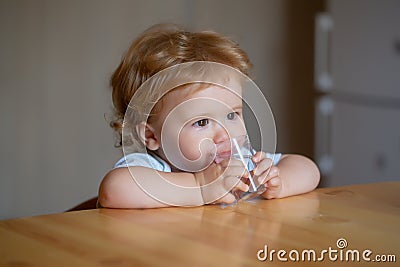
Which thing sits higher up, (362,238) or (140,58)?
(140,58)

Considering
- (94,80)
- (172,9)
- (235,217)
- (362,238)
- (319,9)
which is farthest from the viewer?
(319,9)

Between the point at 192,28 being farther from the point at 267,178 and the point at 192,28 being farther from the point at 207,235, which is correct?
the point at 207,235

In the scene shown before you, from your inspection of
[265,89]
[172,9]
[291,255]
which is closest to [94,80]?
[172,9]

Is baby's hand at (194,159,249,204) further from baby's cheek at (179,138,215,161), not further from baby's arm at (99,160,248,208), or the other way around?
baby's cheek at (179,138,215,161)

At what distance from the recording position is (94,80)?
94.2 inches

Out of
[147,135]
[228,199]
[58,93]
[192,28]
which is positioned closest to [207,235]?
[228,199]

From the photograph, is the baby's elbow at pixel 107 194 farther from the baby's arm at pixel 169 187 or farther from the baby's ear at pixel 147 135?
the baby's ear at pixel 147 135

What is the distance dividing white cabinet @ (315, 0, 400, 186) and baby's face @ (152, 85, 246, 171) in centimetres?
197

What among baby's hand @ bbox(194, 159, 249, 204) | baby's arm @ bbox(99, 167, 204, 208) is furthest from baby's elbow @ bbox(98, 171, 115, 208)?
baby's hand @ bbox(194, 159, 249, 204)

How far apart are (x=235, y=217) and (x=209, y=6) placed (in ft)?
7.10

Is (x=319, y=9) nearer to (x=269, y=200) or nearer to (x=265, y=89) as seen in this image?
(x=265, y=89)

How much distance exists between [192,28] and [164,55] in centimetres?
151

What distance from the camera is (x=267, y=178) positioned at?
87 centimetres

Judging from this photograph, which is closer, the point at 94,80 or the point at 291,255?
the point at 291,255
